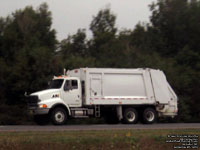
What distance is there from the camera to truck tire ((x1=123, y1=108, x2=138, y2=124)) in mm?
23205

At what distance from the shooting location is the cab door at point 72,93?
22.1 metres

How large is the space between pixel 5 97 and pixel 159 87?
1329cm

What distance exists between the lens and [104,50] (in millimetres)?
45375

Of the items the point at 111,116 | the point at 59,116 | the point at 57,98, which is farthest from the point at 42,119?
the point at 111,116

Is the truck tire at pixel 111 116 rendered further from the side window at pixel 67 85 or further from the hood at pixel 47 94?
the hood at pixel 47 94

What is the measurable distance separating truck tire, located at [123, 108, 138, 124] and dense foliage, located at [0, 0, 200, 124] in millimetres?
8077

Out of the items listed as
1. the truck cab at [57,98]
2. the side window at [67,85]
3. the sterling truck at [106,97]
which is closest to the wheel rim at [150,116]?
the sterling truck at [106,97]

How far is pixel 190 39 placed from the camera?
4684cm

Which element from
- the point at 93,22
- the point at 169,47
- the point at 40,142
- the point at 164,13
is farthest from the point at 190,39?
the point at 40,142

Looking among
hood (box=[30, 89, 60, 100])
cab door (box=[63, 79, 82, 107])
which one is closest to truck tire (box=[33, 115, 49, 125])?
hood (box=[30, 89, 60, 100])

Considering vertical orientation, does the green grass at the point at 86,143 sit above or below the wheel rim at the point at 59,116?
below

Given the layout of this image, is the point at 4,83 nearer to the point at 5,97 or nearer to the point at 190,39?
the point at 5,97

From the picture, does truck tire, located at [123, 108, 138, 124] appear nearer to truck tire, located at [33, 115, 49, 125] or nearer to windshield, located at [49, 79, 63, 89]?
windshield, located at [49, 79, 63, 89]

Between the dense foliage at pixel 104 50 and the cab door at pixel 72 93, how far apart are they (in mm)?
7754
